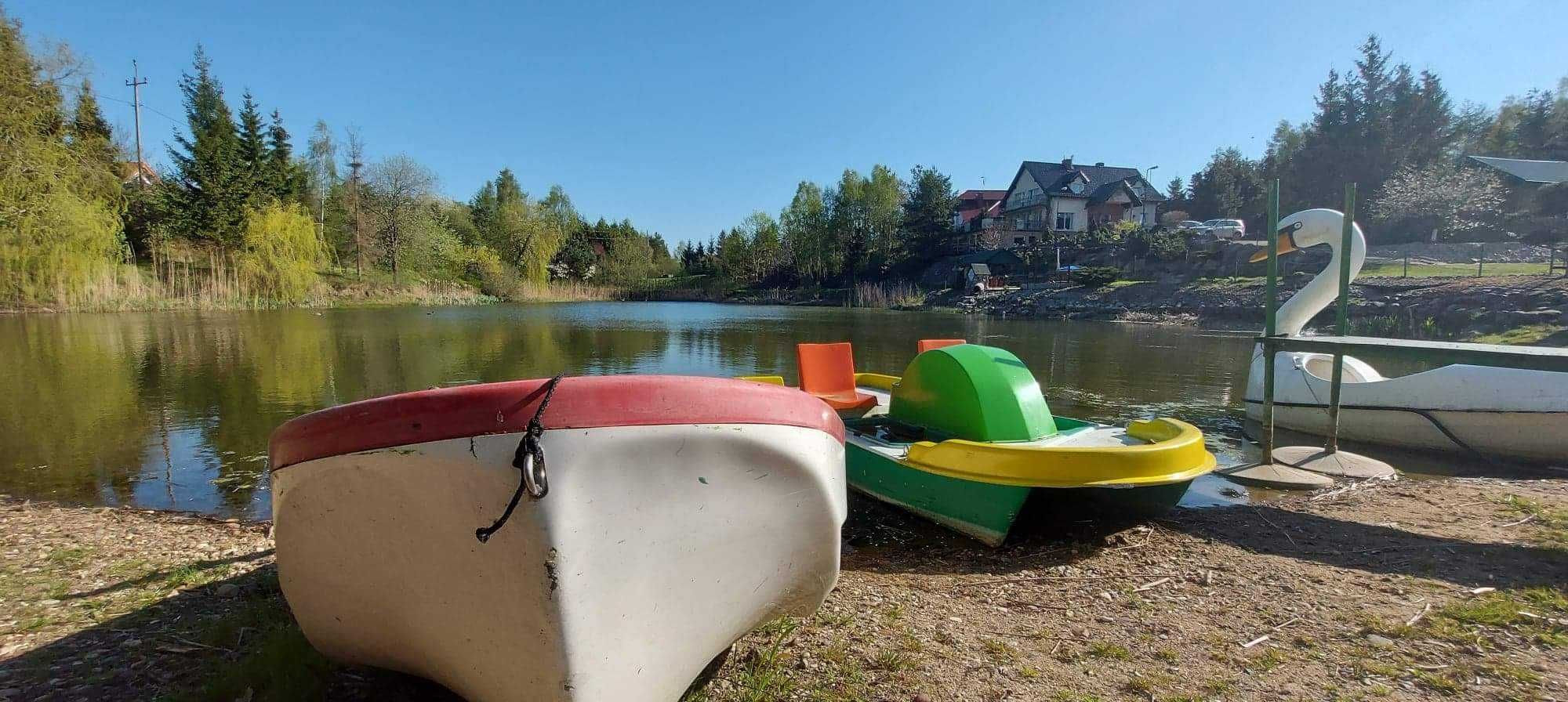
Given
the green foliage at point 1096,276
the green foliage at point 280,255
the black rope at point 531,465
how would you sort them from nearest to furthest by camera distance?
the black rope at point 531,465 < the green foliage at point 280,255 < the green foliage at point 1096,276

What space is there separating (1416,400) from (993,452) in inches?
283

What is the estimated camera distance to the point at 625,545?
93.3 inches

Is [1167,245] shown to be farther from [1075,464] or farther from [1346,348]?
[1075,464]

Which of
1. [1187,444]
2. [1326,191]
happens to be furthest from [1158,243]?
[1187,444]

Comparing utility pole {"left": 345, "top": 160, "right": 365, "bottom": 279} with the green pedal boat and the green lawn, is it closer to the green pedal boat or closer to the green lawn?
the green pedal boat

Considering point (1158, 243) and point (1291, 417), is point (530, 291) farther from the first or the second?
point (1291, 417)

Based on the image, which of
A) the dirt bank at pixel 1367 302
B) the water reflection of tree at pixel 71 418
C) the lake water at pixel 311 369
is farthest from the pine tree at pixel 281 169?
the dirt bank at pixel 1367 302

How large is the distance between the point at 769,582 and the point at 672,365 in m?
16.2

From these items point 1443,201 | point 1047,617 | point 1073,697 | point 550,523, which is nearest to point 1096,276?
point 1443,201

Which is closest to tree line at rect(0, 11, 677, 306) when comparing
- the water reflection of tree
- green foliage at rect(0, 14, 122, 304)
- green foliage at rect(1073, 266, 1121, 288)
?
green foliage at rect(0, 14, 122, 304)

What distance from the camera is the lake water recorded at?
8.20 m

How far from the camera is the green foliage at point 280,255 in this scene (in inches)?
1545

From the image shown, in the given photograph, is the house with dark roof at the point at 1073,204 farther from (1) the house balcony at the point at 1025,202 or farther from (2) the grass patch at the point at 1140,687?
(2) the grass patch at the point at 1140,687

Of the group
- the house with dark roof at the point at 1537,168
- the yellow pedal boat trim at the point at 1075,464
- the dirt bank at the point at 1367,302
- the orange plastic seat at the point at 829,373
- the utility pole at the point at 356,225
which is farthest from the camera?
the utility pole at the point at 356,225
